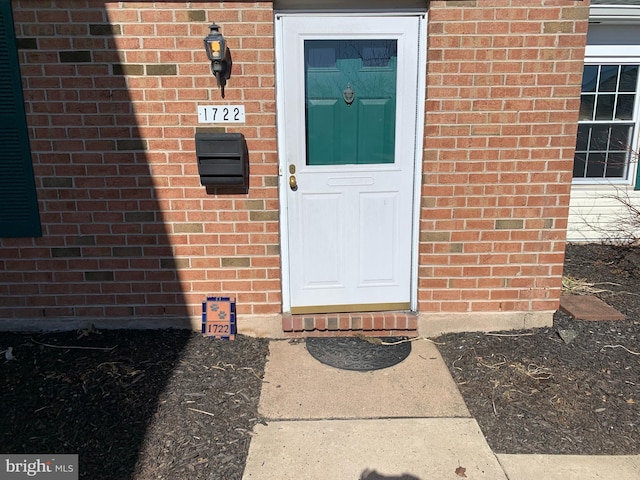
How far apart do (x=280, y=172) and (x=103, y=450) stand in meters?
2.07

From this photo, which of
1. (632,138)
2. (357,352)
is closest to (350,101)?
(357,352)

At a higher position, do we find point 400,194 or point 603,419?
point 400,194

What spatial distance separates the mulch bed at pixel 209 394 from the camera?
2.54m

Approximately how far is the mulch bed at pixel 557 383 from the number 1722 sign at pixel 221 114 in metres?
2.24

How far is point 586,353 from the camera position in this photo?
345 cm

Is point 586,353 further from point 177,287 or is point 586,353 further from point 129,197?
point 129,197

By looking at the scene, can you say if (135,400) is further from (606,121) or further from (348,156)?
(606,121)

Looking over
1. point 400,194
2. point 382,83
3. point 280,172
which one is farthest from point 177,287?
point 382,83

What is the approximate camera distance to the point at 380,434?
265cm

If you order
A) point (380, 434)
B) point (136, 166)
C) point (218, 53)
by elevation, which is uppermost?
point (218, 53)

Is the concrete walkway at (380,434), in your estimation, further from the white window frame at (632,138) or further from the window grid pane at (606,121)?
the window grid pane at (606,121)

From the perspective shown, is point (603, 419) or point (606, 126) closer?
point (603, 419)

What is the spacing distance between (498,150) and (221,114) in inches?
78.6

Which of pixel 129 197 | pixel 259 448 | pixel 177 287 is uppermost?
pixel 129 197
